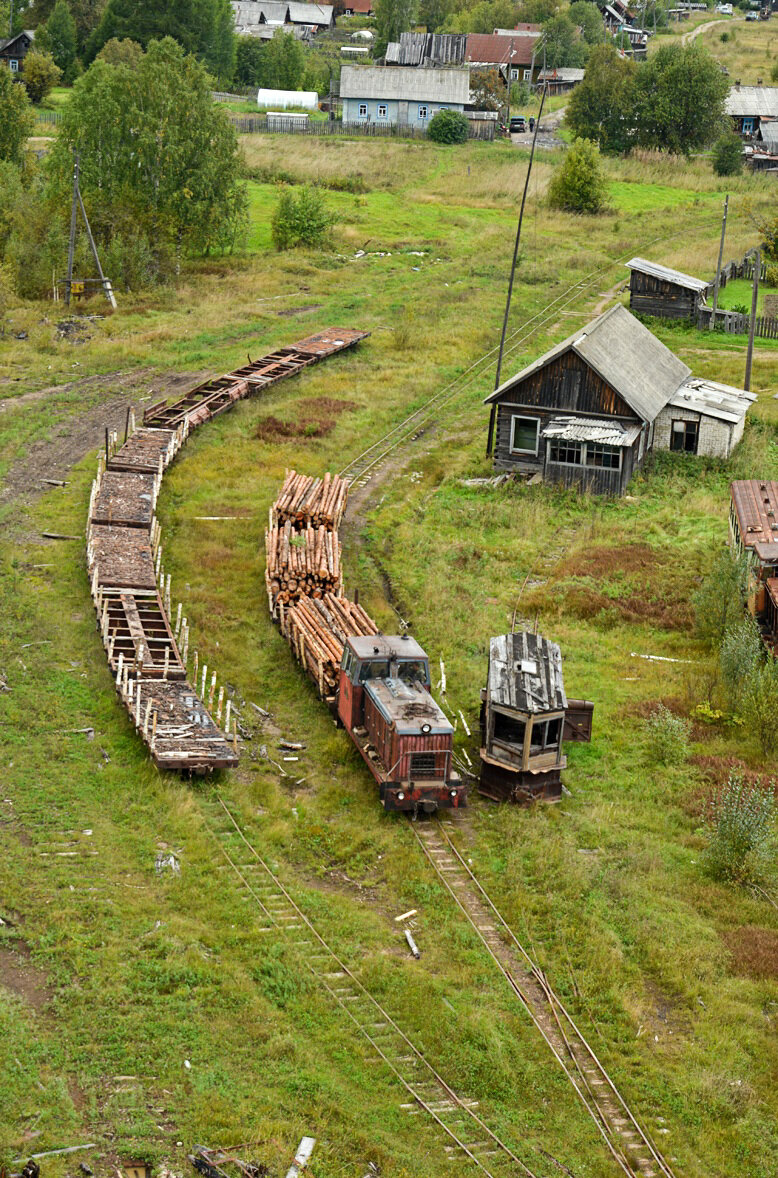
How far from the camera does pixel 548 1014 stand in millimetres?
19734

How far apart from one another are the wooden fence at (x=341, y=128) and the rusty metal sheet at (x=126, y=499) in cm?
6895

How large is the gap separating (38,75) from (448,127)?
1278 inches

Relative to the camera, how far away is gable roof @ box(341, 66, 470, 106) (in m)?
102

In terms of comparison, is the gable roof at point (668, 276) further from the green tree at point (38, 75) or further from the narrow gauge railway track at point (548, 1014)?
the green tree at point (38, 75)

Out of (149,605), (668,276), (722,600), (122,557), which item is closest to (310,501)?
(122,557)

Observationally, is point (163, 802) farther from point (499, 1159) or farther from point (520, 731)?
point (499, 1159)

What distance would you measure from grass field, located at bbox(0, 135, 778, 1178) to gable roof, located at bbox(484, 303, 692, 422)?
256 centimetres

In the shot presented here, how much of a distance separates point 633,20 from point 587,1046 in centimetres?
16567

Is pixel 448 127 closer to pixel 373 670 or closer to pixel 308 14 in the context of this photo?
pixel 308 14

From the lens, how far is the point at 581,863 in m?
23.2

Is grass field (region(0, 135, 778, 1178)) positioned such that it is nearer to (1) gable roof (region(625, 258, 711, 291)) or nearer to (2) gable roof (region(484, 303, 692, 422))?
(2) gable roof (region(484, 303, 692, 422))

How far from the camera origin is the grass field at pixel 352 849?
57.7 feet

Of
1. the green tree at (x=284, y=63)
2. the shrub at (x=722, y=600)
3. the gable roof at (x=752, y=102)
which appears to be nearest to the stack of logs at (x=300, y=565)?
the shrub at (x=722, y=600)

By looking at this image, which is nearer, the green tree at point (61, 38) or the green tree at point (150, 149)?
the green tree at point (150, 149)
